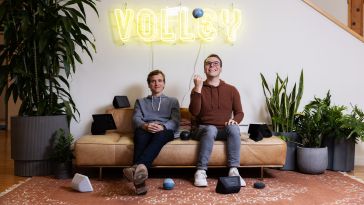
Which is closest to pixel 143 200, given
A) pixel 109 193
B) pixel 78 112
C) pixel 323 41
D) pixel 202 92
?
pixel 109 193

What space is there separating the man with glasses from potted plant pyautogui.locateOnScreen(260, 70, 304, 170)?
1.61ft

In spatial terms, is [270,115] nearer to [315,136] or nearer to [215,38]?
[315,136]

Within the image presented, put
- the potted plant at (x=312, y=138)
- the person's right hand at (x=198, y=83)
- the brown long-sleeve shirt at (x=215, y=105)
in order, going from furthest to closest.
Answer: the potted plant at (x=312, y=138) → the brown long-sleeve shirt at (x=215, y=105) → the person's right hand at (x=198, y=83)

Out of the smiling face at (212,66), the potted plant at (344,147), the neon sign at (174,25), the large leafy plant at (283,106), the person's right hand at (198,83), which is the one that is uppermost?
the neon sign at (174,25)

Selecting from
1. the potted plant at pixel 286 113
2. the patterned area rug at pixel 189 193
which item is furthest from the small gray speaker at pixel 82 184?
the potted plant at pixel 286 113

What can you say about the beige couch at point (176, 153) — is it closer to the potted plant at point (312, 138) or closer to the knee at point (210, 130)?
the knee at point (210, 130)

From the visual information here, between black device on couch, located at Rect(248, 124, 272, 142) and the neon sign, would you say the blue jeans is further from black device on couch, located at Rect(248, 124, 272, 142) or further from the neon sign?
the neon sign

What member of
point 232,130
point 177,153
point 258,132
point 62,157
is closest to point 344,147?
point 258,132

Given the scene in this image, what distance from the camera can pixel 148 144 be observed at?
2.82 metres

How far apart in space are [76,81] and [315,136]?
2471 mm

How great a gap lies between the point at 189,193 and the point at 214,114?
81cm

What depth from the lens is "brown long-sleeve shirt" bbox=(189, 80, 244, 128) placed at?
120 inches

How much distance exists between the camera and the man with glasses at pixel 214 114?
2.80 m

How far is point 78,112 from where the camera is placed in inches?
140
